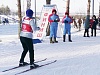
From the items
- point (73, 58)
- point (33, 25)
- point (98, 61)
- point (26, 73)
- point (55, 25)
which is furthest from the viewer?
point (55, 25)

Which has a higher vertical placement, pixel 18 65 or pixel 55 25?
pixel 55 25

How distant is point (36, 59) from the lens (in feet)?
33.8

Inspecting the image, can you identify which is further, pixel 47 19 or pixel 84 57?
pixel 47 19

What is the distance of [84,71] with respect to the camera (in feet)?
26.5

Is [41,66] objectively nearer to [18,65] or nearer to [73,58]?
[18,65]

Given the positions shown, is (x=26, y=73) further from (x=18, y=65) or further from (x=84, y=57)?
(x=84, y=57)

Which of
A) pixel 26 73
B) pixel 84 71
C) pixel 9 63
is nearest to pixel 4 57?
pixel 9 63

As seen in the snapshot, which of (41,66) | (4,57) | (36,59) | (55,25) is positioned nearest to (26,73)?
(41,66)

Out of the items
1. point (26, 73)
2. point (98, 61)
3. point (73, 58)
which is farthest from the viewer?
point (73, 58)

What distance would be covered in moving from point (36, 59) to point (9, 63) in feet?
3.56

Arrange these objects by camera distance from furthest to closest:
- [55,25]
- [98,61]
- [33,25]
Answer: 1. [55,25]
2. [98,61]
3. [33,25]

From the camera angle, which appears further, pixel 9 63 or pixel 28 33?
pixel 9 63

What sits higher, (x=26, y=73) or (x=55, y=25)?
(x=55, y=25)

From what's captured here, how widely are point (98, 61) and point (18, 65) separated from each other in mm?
2700
